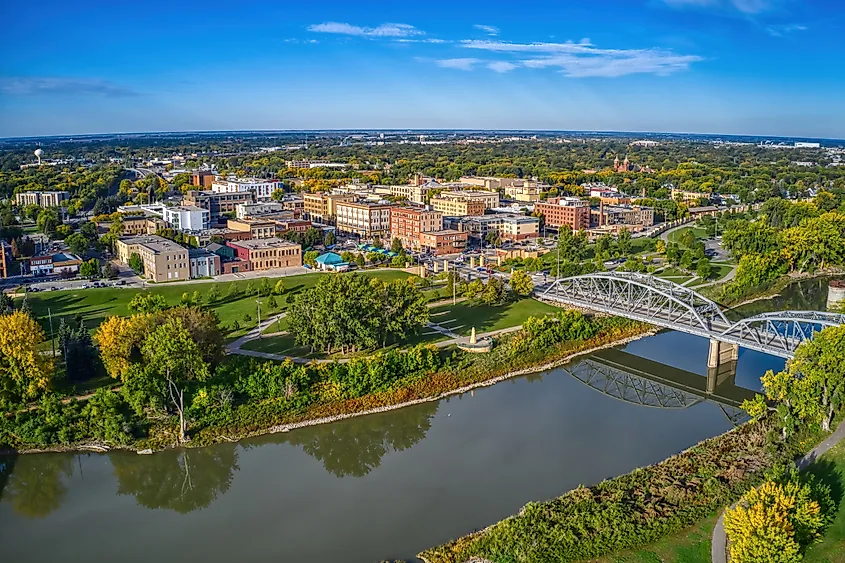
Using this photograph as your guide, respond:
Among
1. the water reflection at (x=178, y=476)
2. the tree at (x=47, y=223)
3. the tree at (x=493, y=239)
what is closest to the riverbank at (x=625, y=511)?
the water reflection at (x=178, y=476)

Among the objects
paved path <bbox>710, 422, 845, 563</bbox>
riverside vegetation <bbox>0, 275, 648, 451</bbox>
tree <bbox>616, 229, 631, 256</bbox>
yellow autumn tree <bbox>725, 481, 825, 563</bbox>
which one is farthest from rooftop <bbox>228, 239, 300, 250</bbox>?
yellow autumn tree <bbox>725, 481, 825, 563</bbox>

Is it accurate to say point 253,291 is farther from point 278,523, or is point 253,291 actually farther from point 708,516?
point 708,516

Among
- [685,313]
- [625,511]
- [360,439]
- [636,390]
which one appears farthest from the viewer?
[685,313]

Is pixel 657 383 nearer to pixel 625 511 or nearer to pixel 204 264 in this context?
pixel 625 511

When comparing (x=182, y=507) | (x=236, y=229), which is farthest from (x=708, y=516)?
(x=236, y=229)

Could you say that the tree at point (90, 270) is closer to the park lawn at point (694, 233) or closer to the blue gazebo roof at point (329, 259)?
the blue gazebo roof at point (329, 259)

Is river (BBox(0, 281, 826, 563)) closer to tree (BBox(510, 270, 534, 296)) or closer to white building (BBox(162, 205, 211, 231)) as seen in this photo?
tree (BBox(510, 270, 534, 296))

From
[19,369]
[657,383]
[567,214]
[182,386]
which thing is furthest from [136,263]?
[567,214]
